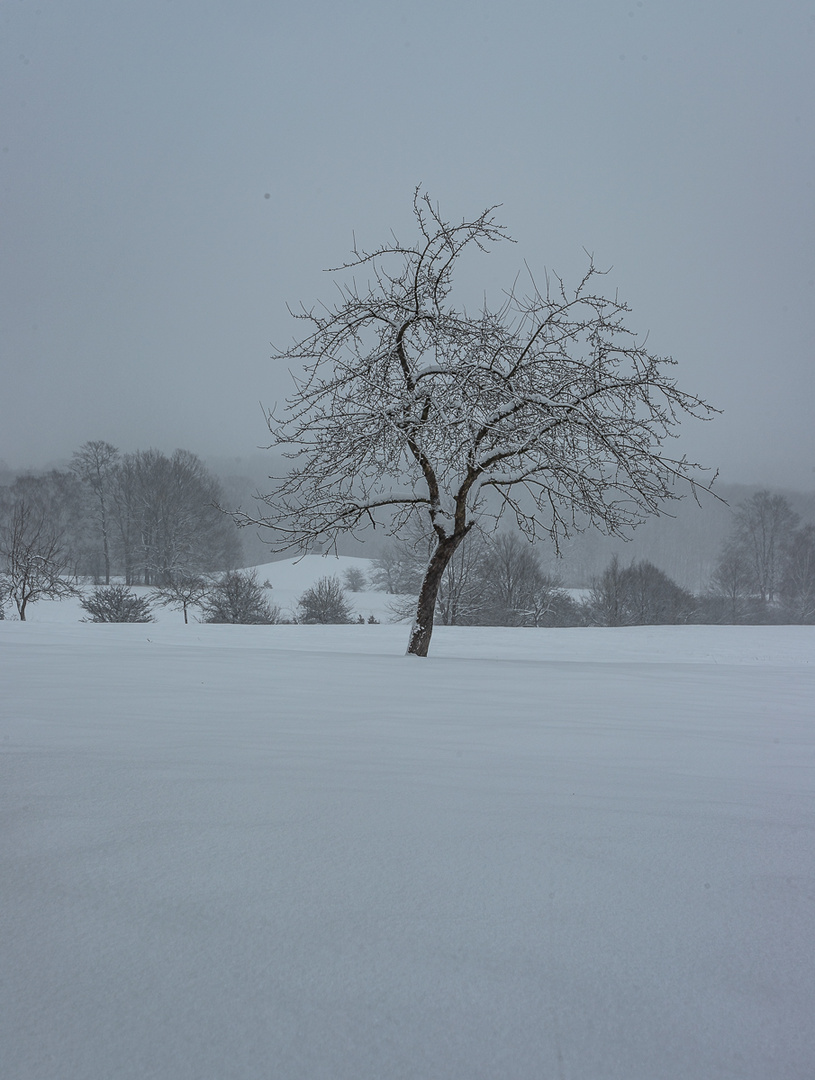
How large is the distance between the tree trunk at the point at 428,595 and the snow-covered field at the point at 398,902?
397 cm

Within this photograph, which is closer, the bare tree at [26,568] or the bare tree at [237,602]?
the bare tree at [26,568]

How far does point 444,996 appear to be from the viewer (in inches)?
34.7

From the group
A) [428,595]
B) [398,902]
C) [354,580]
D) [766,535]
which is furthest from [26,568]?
[766,535]

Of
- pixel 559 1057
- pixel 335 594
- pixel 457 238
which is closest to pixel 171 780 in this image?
pixel 559 1057

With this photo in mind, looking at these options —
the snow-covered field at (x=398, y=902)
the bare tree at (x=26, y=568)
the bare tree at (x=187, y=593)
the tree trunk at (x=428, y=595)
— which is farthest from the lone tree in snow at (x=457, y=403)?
the bare tree at (x=187, y=593)

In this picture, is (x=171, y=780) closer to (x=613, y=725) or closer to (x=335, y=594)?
(x=613, y=725)

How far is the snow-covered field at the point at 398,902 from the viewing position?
80 cm

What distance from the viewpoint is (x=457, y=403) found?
5.49m

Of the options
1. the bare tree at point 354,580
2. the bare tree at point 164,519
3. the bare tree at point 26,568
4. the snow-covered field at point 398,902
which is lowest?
the snow-covered field at point 398,902

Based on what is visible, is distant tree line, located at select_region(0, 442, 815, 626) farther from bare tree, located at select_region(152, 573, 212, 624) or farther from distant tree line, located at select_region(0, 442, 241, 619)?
bare tree, located at select_region(152, 573, 212, 624)

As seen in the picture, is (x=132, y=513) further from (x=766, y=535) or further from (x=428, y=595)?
(x=766, y=535)

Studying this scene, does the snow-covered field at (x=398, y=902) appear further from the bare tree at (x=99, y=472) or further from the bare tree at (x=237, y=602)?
the bare tree at (x=99, y=472)

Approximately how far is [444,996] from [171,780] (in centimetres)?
115

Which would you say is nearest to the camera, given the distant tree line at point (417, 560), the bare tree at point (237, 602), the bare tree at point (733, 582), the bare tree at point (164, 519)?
the bare tree at point (237, 602)
